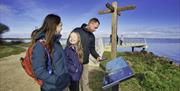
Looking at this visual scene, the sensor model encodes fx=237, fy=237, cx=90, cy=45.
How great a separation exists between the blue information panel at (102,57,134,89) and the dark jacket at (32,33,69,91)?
0.68 m

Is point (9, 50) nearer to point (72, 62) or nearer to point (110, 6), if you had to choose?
point (110, 6)

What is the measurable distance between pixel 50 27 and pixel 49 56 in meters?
0.40

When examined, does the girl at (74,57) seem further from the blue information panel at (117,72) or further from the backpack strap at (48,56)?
the backpack strap at (48,56)

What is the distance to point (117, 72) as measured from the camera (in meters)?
3.82

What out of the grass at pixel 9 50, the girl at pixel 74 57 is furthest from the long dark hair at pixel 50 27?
the grass at pixel 9 50

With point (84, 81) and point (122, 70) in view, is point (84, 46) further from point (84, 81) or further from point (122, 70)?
point (122, 70)

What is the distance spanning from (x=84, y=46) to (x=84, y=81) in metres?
0.80

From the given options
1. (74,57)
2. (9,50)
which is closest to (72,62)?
(74,57)

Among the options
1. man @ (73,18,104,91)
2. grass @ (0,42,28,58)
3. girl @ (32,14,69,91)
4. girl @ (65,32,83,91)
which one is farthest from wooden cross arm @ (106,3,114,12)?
grass @ (0,42,28,58)

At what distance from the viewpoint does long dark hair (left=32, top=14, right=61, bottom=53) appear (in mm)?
3186

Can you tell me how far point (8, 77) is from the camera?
9141mm

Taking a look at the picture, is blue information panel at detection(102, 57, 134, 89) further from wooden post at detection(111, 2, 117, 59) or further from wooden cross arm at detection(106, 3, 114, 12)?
Result: wooden cross arm at detection(106, 3, 114, 12)

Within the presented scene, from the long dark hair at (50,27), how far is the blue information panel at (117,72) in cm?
105

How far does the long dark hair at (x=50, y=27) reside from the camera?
3.19 m
